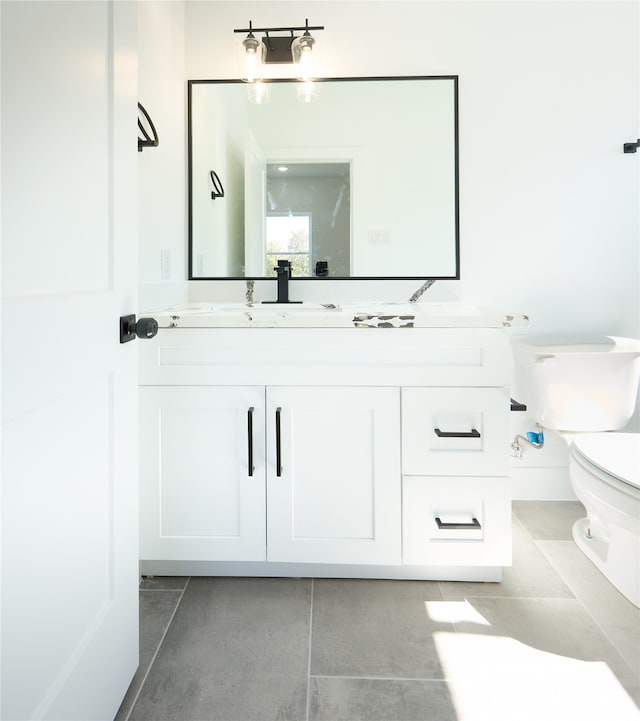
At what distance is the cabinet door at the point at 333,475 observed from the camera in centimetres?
155

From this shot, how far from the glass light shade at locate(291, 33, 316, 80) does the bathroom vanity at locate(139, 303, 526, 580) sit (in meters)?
1.12

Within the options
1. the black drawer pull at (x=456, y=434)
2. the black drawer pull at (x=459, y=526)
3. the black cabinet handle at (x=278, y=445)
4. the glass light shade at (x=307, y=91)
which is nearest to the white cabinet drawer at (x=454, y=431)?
the black drawer pull at (x=456, y=434)

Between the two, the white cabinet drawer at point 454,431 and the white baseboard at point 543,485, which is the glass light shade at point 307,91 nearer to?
the white cabinet drawer at point 454,431

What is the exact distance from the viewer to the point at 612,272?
2.16 metres

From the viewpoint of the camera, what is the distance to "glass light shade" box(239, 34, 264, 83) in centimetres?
204

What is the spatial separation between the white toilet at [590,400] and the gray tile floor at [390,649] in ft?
0.40

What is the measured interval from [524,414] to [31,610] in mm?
1929

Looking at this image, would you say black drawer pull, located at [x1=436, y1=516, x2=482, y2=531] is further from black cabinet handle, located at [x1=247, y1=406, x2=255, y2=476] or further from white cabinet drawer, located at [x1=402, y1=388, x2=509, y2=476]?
black cabinet handle, located at [x1=247, y1=406, x2=255, y2=476]

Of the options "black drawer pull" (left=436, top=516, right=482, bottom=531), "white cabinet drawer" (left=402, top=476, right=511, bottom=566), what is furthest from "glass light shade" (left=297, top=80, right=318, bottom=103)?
"black drawer pull" (left=436, top=516, right=482, bottom=531)

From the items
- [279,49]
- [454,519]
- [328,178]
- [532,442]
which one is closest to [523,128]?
[328,178]

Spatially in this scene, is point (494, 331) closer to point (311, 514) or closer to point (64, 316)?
point (311, 514)

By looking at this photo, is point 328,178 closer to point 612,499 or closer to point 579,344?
point 579,344

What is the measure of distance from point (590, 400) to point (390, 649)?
1111 mm

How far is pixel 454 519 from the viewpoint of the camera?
1.56 metres
